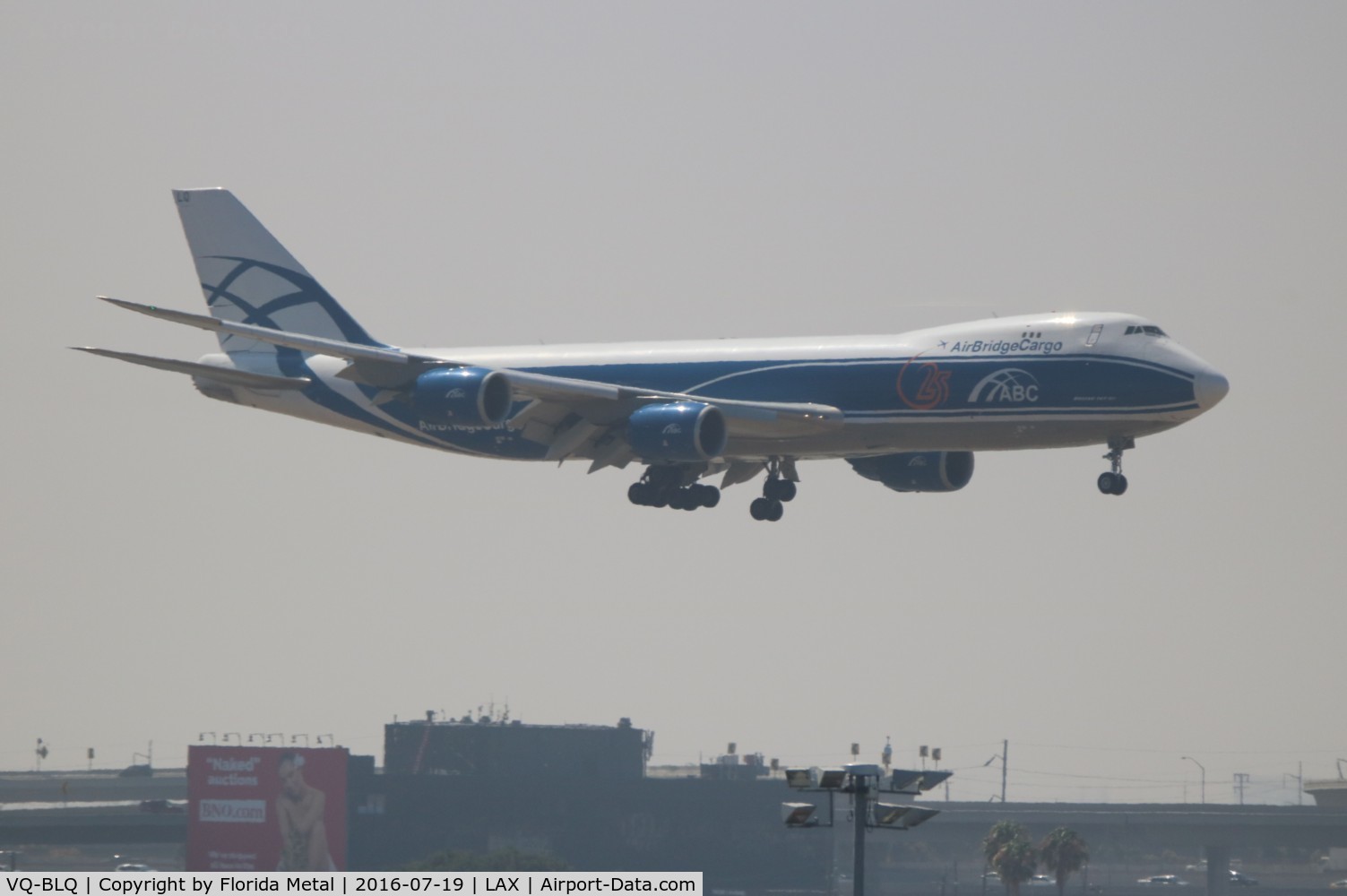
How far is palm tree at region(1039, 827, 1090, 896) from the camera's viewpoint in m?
120

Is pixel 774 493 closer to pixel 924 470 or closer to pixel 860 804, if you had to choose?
pixel 924 470

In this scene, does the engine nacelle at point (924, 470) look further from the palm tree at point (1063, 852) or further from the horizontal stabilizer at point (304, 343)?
the palm tree at point (1063, 852)

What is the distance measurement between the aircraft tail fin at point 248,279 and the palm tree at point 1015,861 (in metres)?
61.7

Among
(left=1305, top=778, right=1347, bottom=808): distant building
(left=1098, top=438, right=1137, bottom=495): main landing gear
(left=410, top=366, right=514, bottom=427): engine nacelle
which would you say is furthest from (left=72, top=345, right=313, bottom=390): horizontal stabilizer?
(left=1305, top=778, right=1347, bottom=808): distant building

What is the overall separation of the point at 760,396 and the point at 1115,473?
38.8 feet

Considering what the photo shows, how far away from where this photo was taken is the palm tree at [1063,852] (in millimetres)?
120375

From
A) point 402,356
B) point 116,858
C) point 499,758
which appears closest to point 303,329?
point 402,356

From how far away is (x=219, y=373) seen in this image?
70875 mm

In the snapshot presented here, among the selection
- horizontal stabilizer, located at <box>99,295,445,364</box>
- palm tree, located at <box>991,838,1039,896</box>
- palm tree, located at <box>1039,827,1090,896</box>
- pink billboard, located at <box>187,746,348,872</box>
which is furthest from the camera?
palm tree, located at <box>991,838,1039,896</box>

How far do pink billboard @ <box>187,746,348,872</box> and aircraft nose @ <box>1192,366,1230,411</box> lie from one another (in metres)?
69.8

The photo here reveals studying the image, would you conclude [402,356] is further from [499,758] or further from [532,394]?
[499,758]

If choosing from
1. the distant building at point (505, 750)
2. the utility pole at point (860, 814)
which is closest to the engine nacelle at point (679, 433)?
the utility pole at point (860, 814)

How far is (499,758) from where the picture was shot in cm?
A: 13675

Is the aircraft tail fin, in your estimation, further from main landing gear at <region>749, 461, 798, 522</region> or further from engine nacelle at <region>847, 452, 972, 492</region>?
engine nacelle at <region>847, 452, 972, 492</region>
